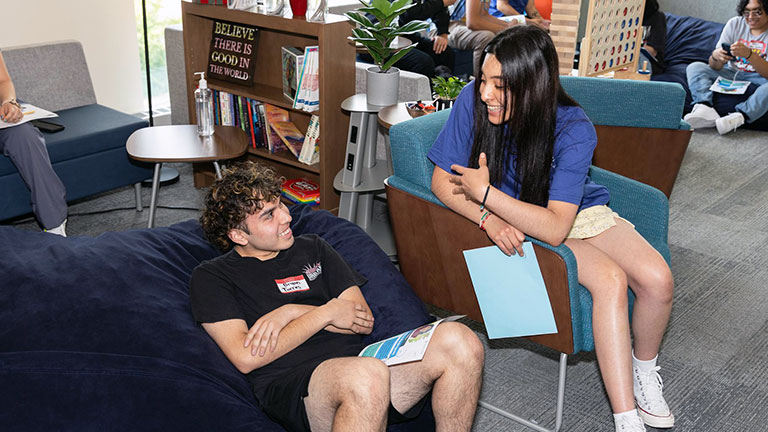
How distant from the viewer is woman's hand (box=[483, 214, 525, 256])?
2.01 m

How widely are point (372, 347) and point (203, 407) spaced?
1.45ft

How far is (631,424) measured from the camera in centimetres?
201

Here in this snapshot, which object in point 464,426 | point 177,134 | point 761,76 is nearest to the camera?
point 464,426

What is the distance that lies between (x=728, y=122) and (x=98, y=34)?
166 inches

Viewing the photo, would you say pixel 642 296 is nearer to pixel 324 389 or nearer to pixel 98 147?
pixel 324 389

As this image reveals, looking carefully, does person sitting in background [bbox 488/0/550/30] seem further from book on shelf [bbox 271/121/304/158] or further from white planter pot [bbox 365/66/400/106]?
white planter pot [bbox 365/66/400/106]

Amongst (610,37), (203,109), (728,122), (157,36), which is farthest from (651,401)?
(157,36)

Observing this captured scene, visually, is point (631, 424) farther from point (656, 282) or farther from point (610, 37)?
point (610, 37)

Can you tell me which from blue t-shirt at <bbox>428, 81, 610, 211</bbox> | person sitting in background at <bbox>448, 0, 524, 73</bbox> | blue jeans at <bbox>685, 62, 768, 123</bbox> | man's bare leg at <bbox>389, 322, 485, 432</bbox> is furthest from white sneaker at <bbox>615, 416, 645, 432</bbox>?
blue jeans at <bbox>685, 62, 768, 123</bbox>

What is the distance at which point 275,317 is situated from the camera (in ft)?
5.96

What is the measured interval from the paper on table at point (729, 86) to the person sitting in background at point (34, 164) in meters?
4.36

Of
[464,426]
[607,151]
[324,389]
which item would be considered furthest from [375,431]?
[607,151]

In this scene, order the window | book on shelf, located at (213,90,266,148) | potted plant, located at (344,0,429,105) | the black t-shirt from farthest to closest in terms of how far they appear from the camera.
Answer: the window → book on shelf, located at (213,90,266,148) → potted plant, located at (344,0,429,105) → the black t-shirt

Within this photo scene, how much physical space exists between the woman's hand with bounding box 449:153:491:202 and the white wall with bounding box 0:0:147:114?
3.25 meters
